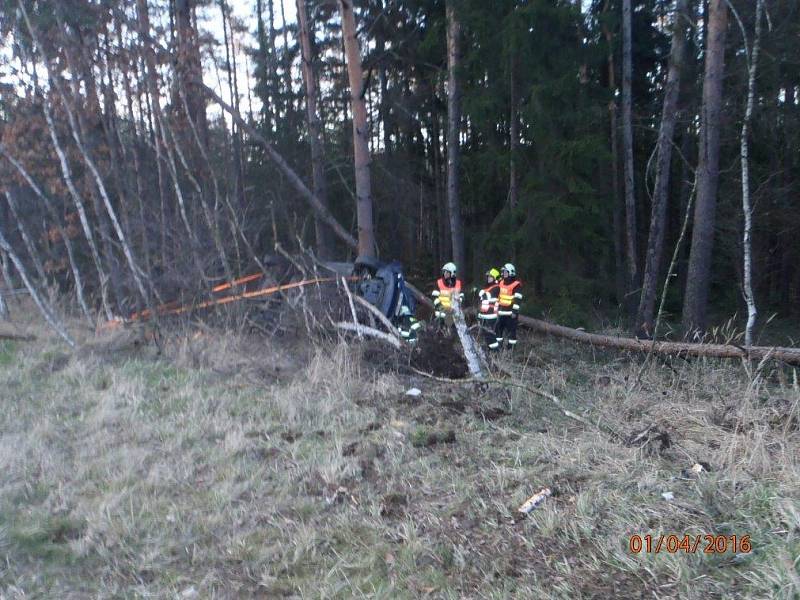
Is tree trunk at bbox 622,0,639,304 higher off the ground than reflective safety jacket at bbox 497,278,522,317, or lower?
higher

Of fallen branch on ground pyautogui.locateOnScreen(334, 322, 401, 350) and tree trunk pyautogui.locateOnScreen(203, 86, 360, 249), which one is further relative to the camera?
tree trunk pyautogui.locateOnScreen(203, 86, 360, 249)

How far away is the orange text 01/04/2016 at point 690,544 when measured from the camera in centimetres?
362

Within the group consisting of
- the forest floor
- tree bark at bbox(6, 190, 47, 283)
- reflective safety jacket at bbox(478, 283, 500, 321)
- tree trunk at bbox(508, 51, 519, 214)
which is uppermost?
tree trunk at bbox(508, 51, 519, 214)

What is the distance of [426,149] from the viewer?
2523 centimetres

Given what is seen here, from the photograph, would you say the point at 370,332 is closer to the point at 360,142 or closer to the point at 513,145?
the point at 360,142

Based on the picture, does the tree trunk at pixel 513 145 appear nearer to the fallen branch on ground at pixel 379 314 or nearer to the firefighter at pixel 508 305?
the firefighter at pixel 508 305

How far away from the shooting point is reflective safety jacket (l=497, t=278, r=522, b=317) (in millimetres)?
12180

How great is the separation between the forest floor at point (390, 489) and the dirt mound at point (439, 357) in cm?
51

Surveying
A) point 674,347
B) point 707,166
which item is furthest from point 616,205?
point 674,347

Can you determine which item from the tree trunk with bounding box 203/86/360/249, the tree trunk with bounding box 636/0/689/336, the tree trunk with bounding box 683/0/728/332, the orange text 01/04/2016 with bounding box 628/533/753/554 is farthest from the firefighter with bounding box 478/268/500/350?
the orange text 01/04/2016 with bounding box 628/533/753/554

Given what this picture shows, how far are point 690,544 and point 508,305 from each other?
8633mm

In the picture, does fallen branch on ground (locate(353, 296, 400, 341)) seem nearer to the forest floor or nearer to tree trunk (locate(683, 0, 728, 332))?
the forest floor

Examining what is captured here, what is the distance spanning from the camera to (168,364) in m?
9.66

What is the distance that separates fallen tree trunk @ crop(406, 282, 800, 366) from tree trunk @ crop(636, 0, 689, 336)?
73.3 inches
